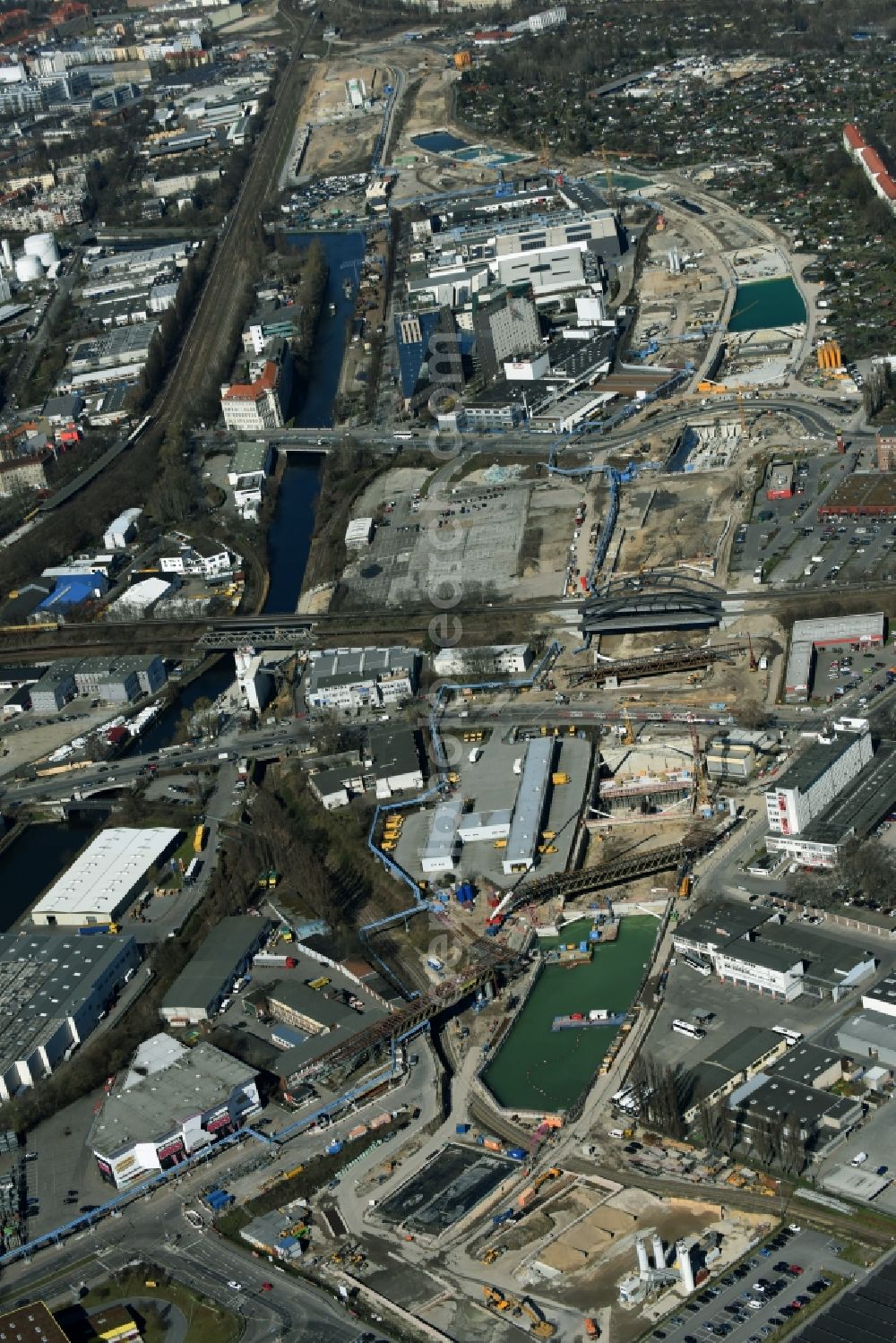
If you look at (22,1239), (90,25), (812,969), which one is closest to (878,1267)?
(812,969)

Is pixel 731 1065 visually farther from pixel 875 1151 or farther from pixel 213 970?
pixel 213 970

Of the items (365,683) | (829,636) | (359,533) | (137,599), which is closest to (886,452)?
(829,636)

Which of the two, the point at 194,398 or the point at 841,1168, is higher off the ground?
the point at 841,1168

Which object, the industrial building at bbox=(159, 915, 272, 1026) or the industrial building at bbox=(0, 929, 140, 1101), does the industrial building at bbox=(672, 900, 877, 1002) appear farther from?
the industrial building at bbox=(0, 929, 140, 1101)

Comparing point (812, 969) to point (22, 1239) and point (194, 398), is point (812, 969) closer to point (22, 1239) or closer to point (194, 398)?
point (22, 1239)

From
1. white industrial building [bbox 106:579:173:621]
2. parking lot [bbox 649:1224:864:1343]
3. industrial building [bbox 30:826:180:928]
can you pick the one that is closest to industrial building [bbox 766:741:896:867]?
parking lot [bbox 649:1224:864:1343]
